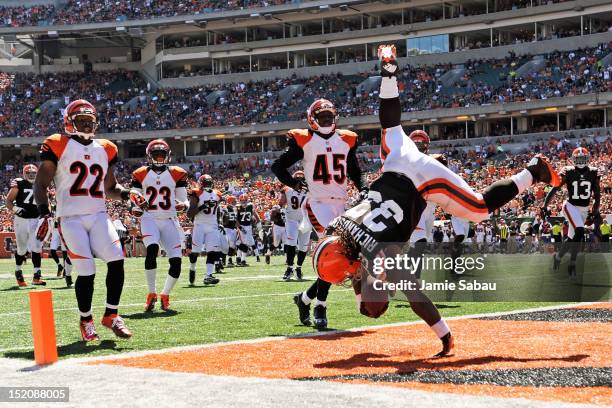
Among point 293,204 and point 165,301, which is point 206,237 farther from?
point 165,301

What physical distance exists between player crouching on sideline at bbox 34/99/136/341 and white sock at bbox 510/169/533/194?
12.1 feet

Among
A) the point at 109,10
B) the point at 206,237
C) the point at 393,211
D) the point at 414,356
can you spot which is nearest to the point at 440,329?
the point at 414,356

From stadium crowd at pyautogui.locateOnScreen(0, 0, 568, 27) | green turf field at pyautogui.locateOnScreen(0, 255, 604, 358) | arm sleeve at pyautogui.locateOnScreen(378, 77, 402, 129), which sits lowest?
green turf field at pyautogui.locateOnScreen(0, 255, 604, 358)

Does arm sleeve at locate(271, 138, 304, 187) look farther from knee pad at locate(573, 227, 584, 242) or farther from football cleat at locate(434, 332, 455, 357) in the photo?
knee pad at locate(573, 227, 584, 242)

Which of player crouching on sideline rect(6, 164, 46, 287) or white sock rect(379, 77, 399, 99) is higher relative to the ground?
white sock rect(379, 77, 399, 99)

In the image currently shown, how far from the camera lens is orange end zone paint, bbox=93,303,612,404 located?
16.5ft

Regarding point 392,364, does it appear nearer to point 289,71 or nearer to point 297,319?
point 297,319

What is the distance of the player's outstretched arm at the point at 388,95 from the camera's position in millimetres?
6883

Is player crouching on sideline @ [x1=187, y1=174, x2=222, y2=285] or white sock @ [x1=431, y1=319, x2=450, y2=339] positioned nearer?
white sock @ [x1=431, y1=319, x2=450, y2=339]

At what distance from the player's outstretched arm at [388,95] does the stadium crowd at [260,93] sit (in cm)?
3860

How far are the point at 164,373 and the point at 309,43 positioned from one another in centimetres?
5246

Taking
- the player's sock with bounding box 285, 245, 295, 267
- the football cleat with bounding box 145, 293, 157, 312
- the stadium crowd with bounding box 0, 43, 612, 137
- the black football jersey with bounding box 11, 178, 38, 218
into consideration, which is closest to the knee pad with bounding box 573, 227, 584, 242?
the player's sock with bounding box 285, 245, 295, 267

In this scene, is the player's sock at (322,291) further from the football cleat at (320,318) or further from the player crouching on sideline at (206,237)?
the player crouching on sideline at (206,237)

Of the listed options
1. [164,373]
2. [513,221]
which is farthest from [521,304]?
[513,221]
